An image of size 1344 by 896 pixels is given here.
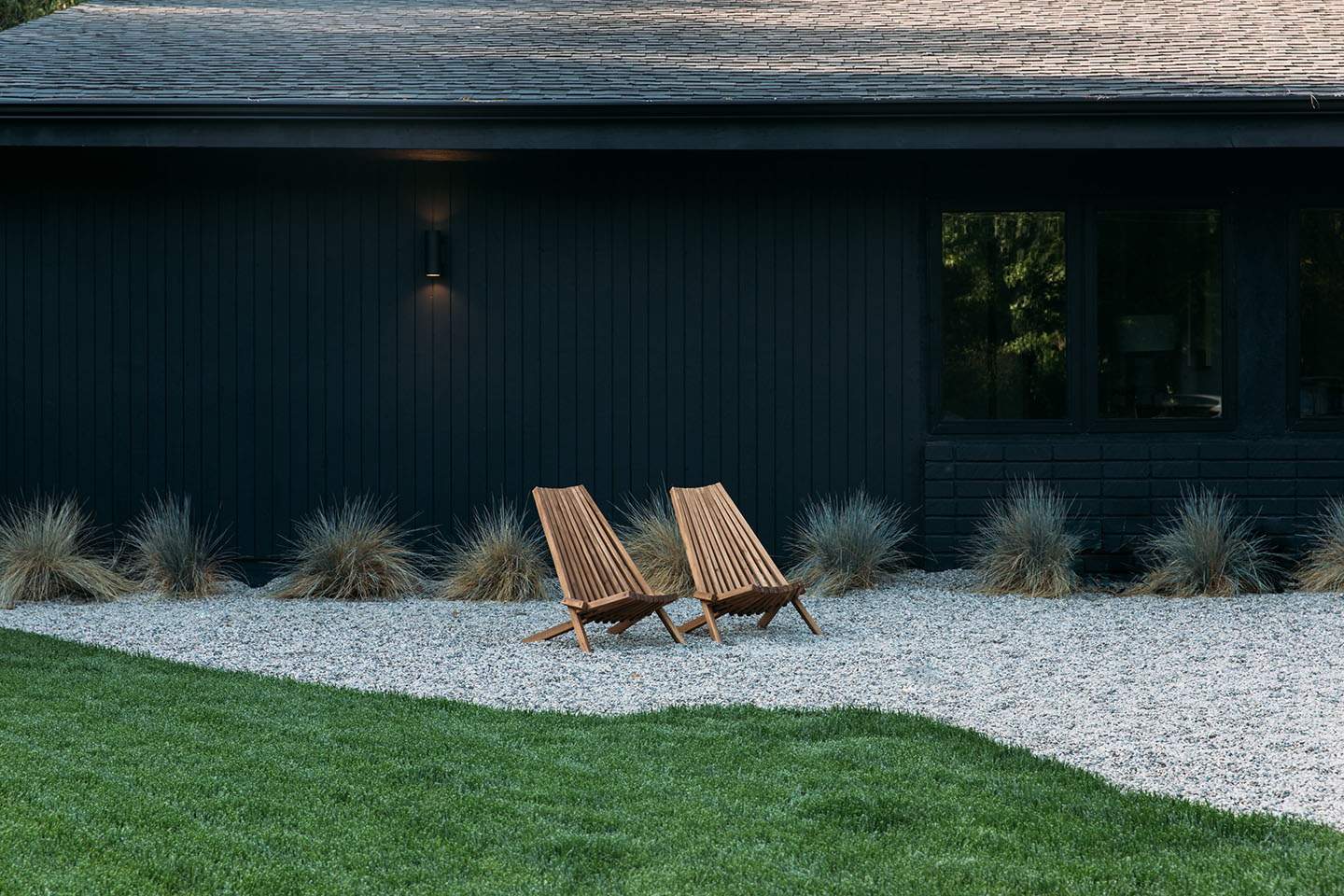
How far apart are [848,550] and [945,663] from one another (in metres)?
2.08

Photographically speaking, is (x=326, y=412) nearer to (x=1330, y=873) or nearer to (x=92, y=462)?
(x=92, y=462)

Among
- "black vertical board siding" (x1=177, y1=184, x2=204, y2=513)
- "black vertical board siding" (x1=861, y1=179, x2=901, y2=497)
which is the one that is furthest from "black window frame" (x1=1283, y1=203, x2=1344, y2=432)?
"black vertical board siding" (x1=177, y1=184, x2=204, y2=513)

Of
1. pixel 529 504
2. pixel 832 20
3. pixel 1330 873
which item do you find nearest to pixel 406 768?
pixel 1330 873

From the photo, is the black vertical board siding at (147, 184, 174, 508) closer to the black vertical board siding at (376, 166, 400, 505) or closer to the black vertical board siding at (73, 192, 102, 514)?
the black vertical board siding at (73, 192, 102, 514)

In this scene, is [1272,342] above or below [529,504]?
above

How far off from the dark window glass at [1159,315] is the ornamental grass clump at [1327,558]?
909mm

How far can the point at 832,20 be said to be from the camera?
941 centimetres

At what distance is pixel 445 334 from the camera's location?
25.9 ft

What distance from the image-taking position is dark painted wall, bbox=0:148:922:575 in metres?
7.85

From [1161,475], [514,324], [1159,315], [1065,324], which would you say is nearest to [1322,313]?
[1159,315]

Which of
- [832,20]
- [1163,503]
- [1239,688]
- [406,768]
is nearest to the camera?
[406,768]

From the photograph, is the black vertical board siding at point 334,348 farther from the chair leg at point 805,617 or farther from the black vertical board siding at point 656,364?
the chair leg at point 805,617

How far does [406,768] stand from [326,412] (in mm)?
4833

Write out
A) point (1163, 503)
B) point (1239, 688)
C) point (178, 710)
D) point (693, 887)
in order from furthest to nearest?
point (1163, 503) < point (1239, 688) < point (178, 710) < point (693, 887)
